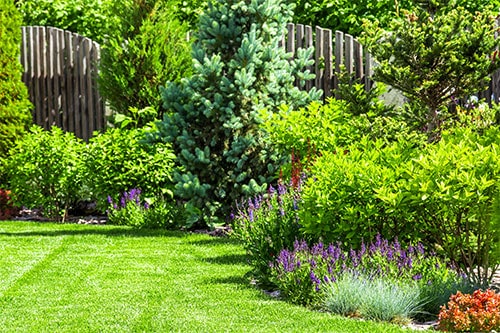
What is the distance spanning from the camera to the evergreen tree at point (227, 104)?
387 inches

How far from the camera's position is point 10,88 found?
1236 centimetres

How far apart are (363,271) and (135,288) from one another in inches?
72.6

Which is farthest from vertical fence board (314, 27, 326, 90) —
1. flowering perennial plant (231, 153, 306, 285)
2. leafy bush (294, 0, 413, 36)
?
flowering perennial plant (231, 153, 306, 285)

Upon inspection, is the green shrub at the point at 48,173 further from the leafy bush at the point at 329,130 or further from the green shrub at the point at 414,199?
the green shrub at the point at 414,199

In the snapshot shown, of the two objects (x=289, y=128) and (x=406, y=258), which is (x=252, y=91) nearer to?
(x=289, y=128)

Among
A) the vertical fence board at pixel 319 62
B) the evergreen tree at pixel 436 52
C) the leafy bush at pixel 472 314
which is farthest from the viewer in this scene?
the vertical fence board at pixel 319 62

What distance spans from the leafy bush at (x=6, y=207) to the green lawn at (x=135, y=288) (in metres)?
1.66

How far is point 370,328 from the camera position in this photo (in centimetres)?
539

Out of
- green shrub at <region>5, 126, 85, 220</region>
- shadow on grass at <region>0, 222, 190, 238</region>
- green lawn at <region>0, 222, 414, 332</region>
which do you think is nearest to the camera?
green lawn at <region>0, 222, 414, 332</region>

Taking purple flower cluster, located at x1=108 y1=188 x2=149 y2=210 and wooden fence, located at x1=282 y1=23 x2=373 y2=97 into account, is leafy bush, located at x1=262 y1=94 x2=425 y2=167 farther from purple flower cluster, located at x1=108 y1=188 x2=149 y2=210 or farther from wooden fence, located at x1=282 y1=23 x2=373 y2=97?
wooden fence, located at x1=282 y1=23 x2=373 y2=97

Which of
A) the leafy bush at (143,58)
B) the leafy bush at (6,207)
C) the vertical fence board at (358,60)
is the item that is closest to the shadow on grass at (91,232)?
the leafy bush at (6,207)

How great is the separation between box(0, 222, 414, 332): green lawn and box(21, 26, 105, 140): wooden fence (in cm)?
378

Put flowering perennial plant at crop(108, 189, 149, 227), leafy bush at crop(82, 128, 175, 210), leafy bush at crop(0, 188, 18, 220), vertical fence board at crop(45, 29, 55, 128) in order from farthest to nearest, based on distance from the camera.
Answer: vertical fence board at crop(45, 29, 55, 128)
leafy bush at crop(0, 188, 18, 220)
leafy bush at crop(82, 128, 175, 210)
flowering perennial plant at crop(108, 189, 149, 227)

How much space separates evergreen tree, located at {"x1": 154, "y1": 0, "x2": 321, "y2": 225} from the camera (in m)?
9.83
